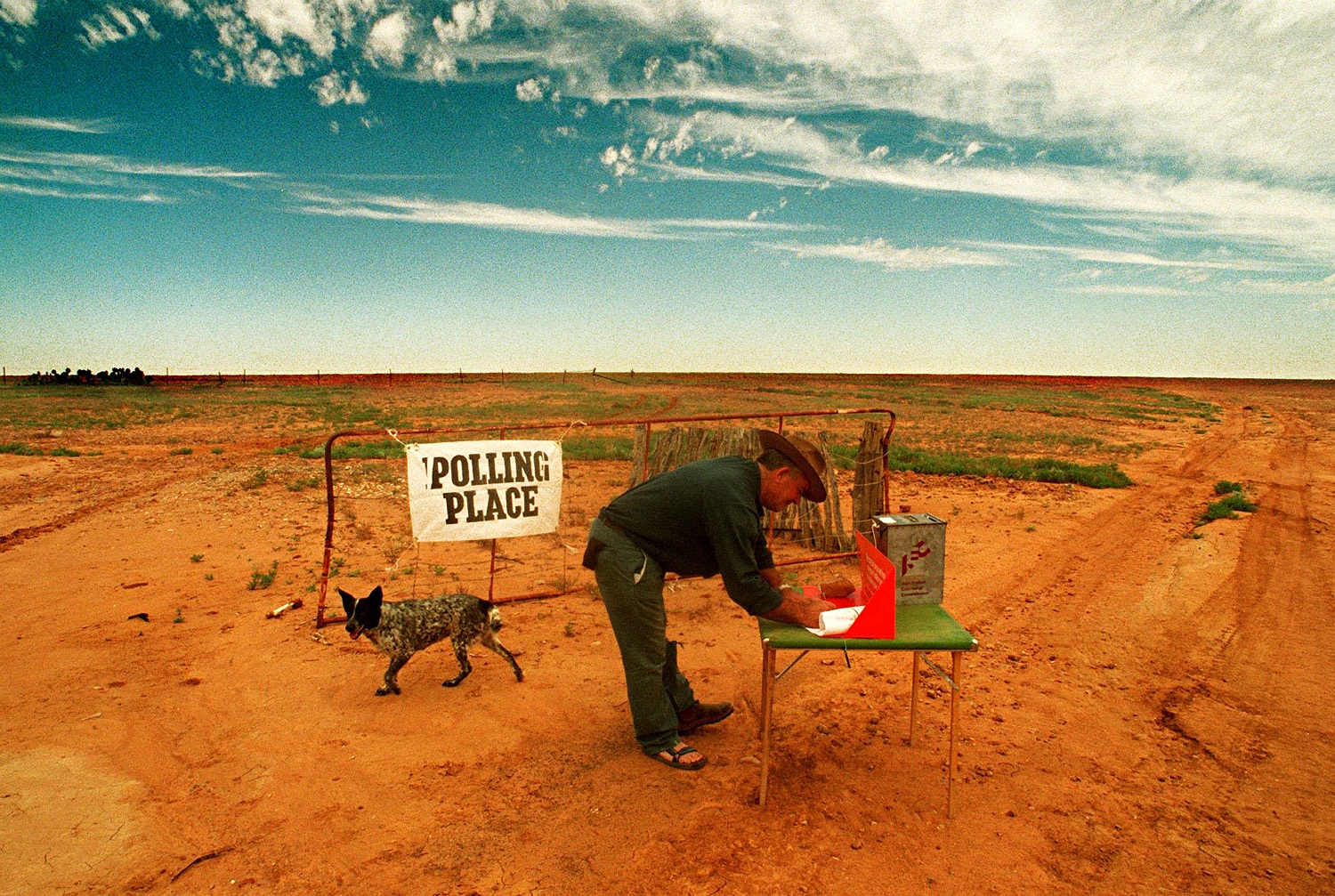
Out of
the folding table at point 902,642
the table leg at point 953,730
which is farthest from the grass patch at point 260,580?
the table leg at point 953,730

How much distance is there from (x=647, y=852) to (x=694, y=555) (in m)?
1.59

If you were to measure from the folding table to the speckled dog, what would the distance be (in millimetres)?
2481

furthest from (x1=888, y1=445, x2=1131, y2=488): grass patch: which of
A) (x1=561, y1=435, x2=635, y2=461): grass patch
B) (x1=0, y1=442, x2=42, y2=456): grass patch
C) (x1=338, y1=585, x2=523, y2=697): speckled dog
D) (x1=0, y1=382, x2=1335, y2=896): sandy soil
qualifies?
(x1=0, y1=442, x2=42, y2=456): grass patch

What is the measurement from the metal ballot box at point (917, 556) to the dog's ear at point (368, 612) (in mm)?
3737

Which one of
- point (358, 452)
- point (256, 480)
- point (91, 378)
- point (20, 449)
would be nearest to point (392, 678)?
point (256, 480)

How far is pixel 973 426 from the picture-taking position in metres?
30.5

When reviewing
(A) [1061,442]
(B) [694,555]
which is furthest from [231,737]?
(A) [1061,442]

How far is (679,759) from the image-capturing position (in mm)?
4277

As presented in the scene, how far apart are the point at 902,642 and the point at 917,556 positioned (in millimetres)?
861

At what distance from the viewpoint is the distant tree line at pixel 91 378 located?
235 feet

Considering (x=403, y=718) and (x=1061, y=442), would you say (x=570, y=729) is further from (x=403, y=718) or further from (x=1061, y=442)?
(x=1061, y=442)

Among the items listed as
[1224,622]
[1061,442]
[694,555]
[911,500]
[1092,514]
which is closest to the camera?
[694,555]

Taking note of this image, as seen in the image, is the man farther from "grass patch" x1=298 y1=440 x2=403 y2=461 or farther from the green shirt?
"grass patch" x1=298 y1=440 x2=403 y2=461

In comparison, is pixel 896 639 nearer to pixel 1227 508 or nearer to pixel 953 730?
pixel 953 730
